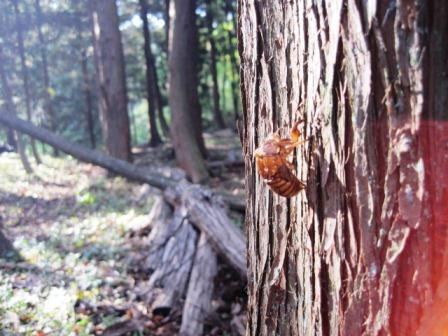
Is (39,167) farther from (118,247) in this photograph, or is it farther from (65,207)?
(118,247)

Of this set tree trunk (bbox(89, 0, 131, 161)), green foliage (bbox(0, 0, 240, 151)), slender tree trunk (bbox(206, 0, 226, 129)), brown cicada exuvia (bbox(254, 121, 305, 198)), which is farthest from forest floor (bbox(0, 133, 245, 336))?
slender tree trunk (bbox(206, 0, 226, 129))

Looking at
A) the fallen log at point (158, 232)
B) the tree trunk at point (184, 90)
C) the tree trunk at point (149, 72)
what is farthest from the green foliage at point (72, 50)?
the fallen log at point (158, 232)

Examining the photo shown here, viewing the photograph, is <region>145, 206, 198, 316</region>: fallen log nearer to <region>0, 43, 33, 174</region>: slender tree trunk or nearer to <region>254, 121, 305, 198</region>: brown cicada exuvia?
<region>254, 121, 305, 198</region>: brown cicada exuvia

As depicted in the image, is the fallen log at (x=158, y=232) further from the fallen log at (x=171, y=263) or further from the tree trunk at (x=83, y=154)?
the tree trunk at (x=83, y=154)

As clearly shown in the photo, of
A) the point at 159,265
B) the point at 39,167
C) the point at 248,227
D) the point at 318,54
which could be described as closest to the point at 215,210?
the point at 159,265

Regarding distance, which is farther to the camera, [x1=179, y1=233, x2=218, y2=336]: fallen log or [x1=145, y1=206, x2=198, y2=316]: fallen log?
[x1=145, y1=206, x2=198, y2=316]: fallen log

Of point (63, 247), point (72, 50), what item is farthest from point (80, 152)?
point (72, 50)
